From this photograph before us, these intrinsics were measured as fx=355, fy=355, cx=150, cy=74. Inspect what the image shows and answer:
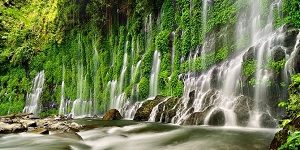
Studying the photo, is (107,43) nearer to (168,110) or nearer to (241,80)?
(168,110)

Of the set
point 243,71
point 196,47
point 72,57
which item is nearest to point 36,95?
point 72,57

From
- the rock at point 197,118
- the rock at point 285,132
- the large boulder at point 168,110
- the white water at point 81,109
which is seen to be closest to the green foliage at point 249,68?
the rock at point 197,118

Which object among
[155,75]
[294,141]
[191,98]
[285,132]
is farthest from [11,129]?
[155,75]

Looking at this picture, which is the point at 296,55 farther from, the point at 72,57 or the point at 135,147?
the point at 72,57

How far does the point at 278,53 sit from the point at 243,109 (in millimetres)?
2837

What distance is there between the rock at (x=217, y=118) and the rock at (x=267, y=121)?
1.49 meters

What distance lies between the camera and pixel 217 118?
14.5m

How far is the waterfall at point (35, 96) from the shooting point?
126 ft

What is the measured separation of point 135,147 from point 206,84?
9.33m

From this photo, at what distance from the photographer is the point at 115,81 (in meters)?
30.8

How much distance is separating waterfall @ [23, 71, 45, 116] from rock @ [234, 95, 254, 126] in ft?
91.0

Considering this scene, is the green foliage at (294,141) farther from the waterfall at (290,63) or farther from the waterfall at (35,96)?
the waterfall at (35,96)

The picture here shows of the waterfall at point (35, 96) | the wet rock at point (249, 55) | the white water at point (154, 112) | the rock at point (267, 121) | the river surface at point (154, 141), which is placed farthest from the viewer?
the waterfall at point (35, 96)

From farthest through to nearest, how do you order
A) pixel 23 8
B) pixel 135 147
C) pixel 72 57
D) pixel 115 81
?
1. pixel 23 8
2. pixel 72 57
3. pixel 115 81
4. pixel 135 147
